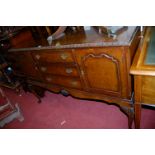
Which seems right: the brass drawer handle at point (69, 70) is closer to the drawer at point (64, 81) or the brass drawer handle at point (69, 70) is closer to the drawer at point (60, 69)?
the drawer at point (60, 69)

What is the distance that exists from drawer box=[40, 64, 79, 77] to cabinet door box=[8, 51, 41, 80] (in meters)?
0.16

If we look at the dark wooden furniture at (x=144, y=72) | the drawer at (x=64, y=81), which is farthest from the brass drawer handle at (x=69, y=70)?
the dark wooden furniture at (x=144, y=72)

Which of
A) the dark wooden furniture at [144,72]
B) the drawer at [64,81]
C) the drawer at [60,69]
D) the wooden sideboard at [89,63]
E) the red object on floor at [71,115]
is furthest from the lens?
the red object on floor at [71,115]

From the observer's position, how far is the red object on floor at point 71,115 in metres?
1.70

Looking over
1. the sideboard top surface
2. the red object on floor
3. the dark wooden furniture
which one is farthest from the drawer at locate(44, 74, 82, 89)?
the dark wooden furniture

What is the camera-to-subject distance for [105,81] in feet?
4.32

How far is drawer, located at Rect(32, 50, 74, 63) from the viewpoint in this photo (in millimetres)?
1329

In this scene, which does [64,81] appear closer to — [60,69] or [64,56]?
[60,69]

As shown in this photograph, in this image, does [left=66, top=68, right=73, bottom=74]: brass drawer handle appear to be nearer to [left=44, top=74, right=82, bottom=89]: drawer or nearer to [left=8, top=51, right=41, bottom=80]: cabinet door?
[left=44, top=74, right=82, bottom=89]: drawer

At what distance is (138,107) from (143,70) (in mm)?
410

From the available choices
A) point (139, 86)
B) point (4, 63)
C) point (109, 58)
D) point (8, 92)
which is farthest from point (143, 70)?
point (8, 92)

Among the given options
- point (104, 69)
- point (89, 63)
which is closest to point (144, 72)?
point (104, 69)

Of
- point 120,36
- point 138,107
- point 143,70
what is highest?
point 120,36
